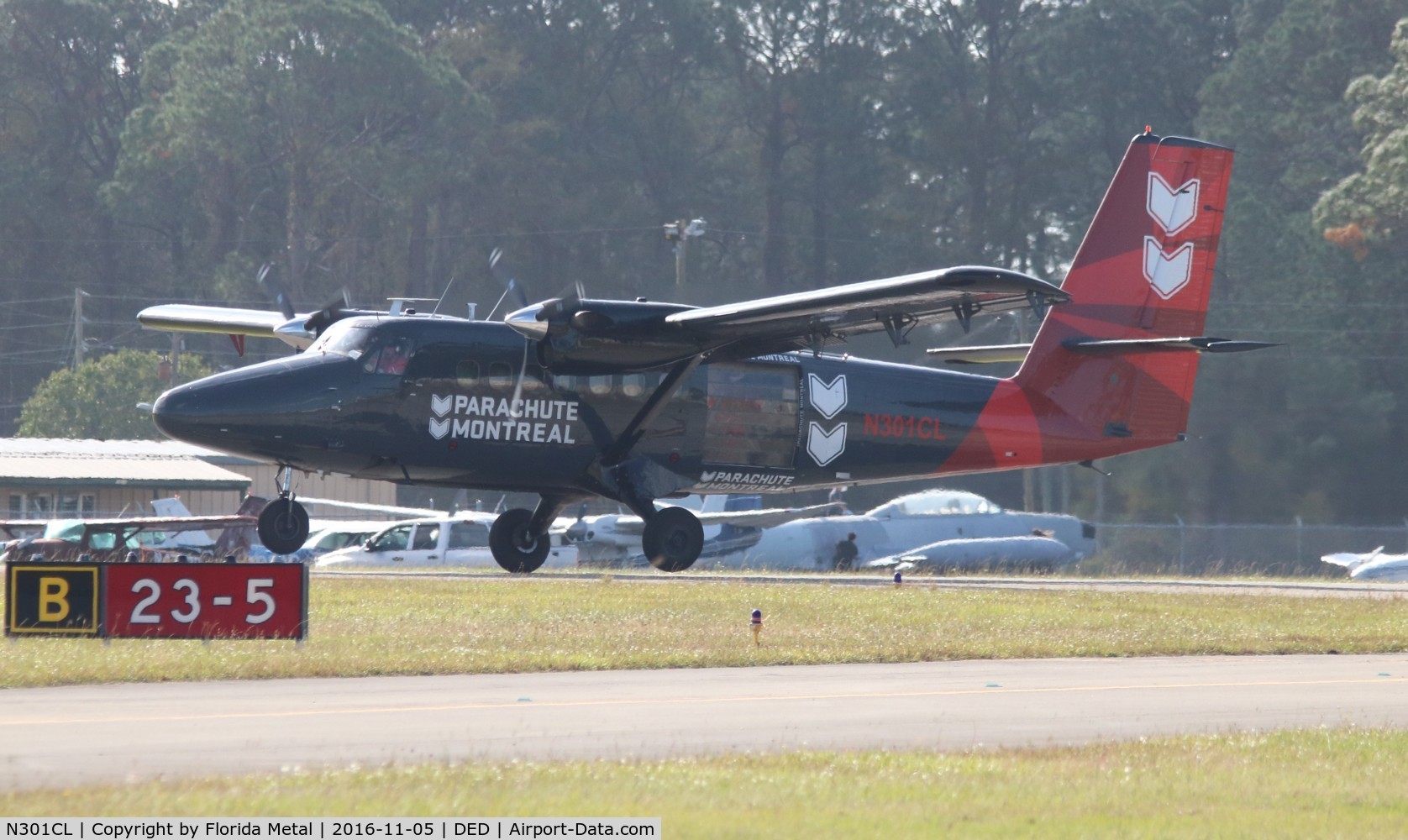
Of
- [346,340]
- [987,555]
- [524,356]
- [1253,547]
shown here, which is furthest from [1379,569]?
[346,340]

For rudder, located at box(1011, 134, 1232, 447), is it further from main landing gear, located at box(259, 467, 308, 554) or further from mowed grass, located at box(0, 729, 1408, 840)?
mowed grass, located at box(0, 729, 1408, 840)

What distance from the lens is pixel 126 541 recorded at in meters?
39.9

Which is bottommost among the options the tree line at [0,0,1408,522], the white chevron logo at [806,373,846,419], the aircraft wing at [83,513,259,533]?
the aircraft wing at [83,513,259,533]

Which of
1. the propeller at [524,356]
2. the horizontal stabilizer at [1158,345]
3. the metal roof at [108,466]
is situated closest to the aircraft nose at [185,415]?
the propeller at [524,356]

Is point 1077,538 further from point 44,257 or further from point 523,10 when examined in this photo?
point 44,257

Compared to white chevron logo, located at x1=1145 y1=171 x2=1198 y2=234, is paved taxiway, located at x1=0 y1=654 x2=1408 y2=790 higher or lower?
lower

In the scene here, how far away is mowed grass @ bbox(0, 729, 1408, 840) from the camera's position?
9.37 meters

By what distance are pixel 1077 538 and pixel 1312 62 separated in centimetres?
2840

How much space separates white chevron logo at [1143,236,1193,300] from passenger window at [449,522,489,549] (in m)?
24.2

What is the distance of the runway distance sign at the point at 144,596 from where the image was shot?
17688mm

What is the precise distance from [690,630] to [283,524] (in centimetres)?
563

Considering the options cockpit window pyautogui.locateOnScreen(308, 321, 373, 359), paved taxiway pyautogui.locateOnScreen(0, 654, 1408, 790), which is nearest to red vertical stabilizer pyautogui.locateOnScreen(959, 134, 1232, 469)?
paved taxiway pyautogui.locateOnScreen(0, 654, 1408, 790)

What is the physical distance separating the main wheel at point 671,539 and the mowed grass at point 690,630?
939 millimetres

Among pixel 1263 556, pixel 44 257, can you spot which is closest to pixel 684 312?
pixel 1263 556
